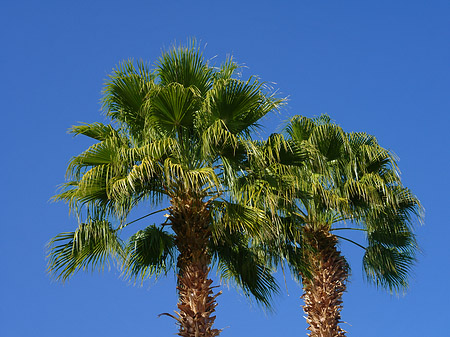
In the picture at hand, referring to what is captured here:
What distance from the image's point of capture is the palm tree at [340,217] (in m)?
13.5

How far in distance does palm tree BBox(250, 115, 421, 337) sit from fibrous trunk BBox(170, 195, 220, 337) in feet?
6.93

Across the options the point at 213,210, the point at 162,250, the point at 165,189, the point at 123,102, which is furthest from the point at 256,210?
the point at 123,102

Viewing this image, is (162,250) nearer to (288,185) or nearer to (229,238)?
(229,238)

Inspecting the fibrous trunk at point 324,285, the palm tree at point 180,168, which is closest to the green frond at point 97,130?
the palm tree at point 180,168

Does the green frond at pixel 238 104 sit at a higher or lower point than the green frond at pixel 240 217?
higher

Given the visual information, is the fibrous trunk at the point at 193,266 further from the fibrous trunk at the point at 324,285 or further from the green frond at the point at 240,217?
the fibrous trunk at the point at 324,285

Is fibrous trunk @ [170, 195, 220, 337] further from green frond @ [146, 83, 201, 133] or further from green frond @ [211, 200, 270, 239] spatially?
green frond @ [146, 83, 201, 133]

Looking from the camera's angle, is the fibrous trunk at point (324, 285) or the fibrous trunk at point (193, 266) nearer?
the fibrous trunk at point (193, 266)

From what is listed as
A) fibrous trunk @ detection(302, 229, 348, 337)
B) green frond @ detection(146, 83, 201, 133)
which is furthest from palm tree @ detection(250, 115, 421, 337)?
green frond @ detection(146, 83, 201, 133)

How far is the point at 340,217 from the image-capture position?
47.4ft

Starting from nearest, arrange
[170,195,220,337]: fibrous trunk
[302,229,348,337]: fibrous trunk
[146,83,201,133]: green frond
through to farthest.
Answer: [170,195,220,337]: fibrous trunk
[146,83,201,133]: green frond
[302,229,348,337]: fibrous trunk

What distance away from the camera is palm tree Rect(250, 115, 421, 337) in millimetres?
13500

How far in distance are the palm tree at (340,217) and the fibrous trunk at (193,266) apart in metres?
2.11

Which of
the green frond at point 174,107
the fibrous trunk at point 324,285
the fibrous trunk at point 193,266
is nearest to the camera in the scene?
the fibrous trunk at point 193,266
